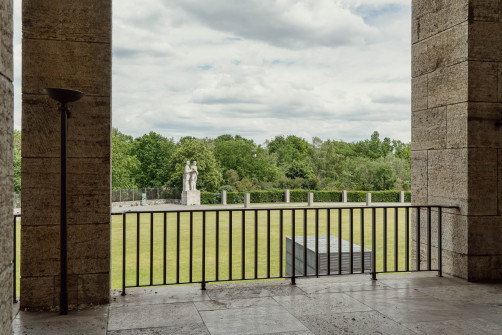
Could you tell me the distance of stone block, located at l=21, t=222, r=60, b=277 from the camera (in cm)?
340

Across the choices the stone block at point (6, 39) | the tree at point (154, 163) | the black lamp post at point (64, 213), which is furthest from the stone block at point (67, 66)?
the tree at point (154, 163)

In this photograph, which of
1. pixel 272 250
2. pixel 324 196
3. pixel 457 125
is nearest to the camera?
pixel 457 125

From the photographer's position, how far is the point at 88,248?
3523mm

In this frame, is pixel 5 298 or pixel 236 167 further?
pixel 236 167

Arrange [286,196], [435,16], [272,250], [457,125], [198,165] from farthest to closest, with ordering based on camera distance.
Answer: [286,196], [198,165], [272,250], [435,16], [457,125]

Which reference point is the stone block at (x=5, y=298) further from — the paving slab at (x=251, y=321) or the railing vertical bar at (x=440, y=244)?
the railing vertical bar at (x=440, y=244)

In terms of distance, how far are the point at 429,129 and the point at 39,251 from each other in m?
4.25

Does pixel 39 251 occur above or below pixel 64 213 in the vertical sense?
below

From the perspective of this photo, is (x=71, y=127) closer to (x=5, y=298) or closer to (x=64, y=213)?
(x=64, y=213)

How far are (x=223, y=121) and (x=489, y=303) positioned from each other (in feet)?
159

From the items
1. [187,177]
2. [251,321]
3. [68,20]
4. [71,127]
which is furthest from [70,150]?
[187,177]

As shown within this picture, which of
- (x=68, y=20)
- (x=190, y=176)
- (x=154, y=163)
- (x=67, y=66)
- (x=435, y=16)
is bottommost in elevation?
(x=190, y=176)

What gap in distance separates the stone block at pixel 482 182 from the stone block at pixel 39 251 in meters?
4.03

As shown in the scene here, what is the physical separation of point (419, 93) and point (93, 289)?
415cm
